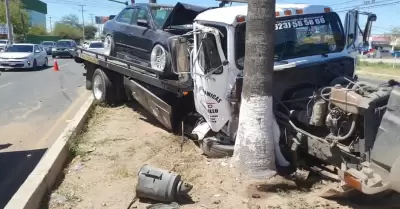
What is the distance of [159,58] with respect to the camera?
8.56 metres

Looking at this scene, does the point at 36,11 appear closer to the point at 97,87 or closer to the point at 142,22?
the point at 97,87

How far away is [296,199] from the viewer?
16.9 ft

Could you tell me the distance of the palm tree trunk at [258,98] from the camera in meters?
5.38

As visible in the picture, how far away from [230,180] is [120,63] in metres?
5.11

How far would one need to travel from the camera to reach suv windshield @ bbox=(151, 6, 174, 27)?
29.8ft

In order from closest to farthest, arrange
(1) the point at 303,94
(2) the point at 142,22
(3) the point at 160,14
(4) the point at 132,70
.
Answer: (1) the point at 303,94
(4) the point at 132,70
(2) the point at 142,22
(3) the point at 160,14

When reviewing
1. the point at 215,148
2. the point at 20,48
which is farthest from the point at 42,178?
the point at 20,48

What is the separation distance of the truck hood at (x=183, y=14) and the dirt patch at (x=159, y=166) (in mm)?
2351

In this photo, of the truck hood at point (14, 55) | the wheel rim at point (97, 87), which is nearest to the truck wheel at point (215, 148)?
the wheel rim at point (97, 87)

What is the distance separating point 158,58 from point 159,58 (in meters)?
0.03

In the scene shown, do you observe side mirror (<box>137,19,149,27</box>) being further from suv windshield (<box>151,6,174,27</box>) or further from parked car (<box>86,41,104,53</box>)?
parked car (<box>86,41,104,53</box>)

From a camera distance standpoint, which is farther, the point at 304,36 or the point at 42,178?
the point at 304,36

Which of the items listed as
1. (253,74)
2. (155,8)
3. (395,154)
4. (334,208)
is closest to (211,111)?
(253,74)

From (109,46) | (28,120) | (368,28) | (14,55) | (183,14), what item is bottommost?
(28,120)
